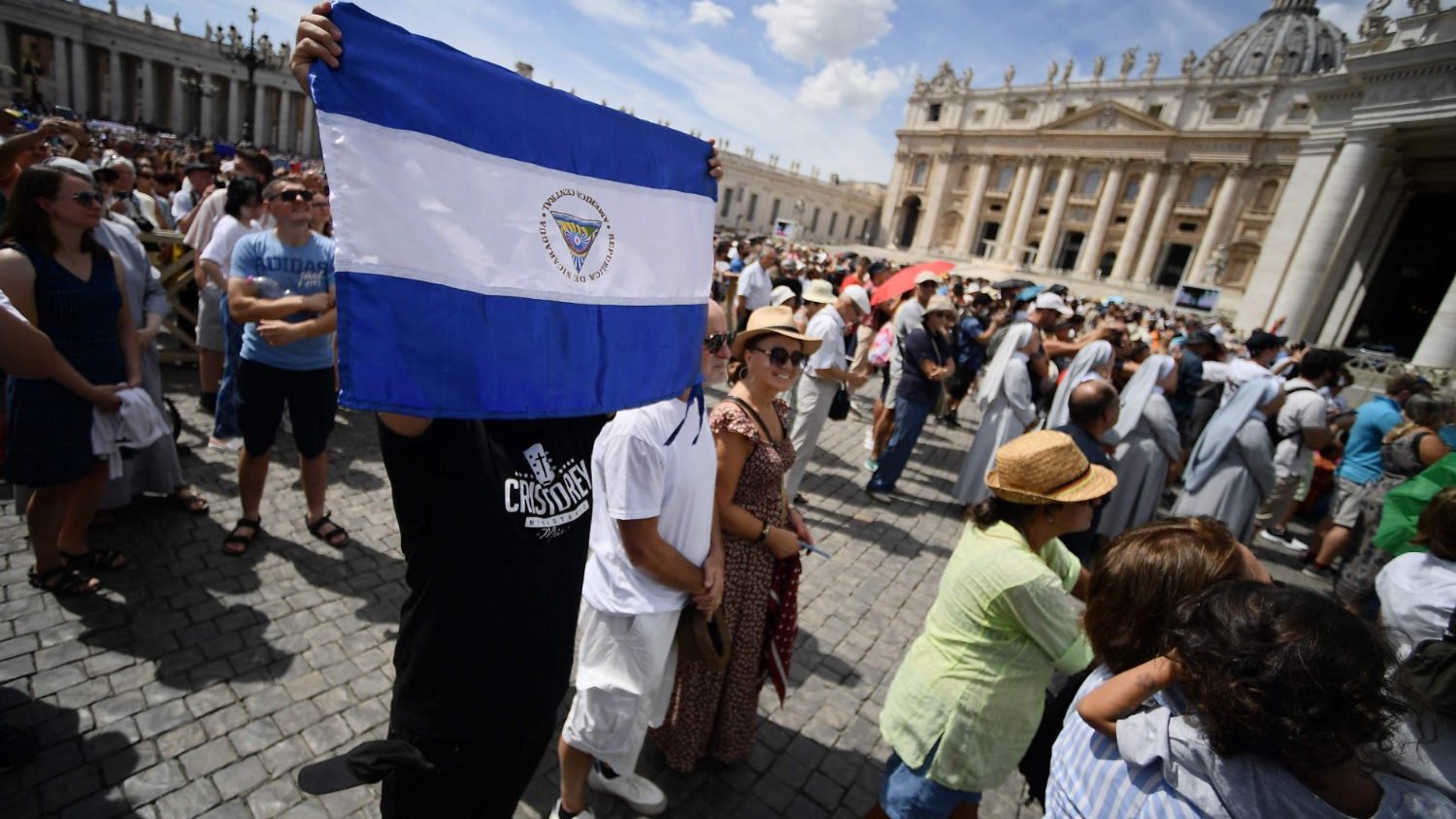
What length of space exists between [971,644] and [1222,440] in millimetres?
4641

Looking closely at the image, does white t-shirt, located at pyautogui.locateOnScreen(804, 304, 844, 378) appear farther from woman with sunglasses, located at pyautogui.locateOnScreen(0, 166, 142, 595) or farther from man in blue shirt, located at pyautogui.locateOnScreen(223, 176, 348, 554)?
woman with sunglasses, located at pyautogui.locateOnScreen(0, 166, 142, 595)

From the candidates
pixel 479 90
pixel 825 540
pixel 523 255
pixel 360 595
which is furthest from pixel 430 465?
pixel 825 540

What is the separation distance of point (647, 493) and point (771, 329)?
1034mm

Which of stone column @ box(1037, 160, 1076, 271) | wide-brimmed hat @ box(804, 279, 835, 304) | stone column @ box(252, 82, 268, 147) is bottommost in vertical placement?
wide-brimmed hat @ box(804, 279, 835, 304)

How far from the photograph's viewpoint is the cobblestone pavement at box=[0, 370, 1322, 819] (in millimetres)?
2312

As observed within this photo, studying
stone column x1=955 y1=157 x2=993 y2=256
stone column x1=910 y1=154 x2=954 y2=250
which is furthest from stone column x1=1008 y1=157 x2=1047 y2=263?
stone column x1=910 y1=154 x2=954 y2=250

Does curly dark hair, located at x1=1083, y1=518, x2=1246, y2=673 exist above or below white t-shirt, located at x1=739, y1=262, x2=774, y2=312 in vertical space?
below

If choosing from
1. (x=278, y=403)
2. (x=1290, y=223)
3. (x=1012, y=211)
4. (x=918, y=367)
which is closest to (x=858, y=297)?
(x=918, y=367)

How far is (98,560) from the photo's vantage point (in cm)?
330

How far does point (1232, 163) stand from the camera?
43844 millimetres

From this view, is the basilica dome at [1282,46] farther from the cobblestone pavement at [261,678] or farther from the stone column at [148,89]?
the stone column at [148,89]

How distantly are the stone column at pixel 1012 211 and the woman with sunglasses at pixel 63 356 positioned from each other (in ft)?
192

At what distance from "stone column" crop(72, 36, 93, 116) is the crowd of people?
63666 millimetres

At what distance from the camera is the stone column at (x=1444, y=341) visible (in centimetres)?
1559
